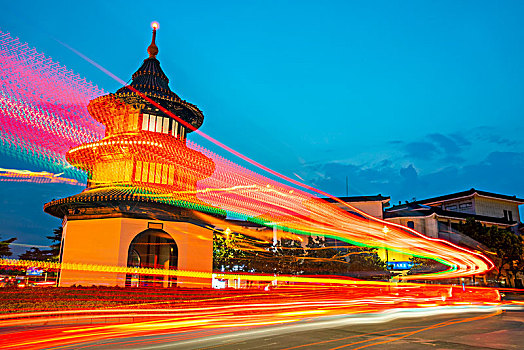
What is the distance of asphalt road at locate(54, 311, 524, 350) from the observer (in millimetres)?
11016

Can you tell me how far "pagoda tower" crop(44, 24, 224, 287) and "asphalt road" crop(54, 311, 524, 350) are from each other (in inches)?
488

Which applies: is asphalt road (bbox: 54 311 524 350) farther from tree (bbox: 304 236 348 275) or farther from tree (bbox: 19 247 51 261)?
tree (bbox: 19 247 51 261)

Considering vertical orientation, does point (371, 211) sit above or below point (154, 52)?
below

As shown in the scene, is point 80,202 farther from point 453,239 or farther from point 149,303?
point 453,239

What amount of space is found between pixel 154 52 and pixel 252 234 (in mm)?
23086

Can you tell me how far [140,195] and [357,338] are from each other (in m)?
15.9

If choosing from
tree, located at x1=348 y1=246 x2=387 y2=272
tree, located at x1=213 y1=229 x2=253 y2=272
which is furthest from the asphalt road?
tree, located at x1=348 y1=246 x2=387 y2=272

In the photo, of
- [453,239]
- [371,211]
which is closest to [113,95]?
[371,211]

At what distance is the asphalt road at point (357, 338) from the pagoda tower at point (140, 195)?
488 inches

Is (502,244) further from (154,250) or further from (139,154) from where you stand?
(139,154)

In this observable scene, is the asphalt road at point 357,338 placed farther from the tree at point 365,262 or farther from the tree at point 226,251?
the tree at point 365,262

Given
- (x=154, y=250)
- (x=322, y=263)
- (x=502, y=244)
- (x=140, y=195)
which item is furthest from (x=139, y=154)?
(x=502, y=244)

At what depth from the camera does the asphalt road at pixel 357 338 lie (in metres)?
11.0

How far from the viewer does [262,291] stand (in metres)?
26.1
